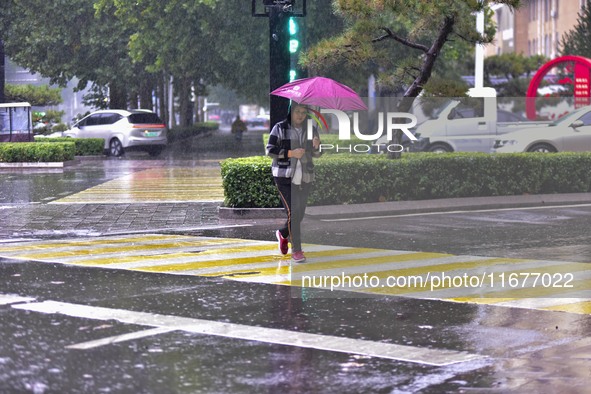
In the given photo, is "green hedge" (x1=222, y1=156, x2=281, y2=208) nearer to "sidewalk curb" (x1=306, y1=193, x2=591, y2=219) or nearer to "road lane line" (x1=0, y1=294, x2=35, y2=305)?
"sidewalk curb" (x1=306, y1=193, x2=591, y2=219)

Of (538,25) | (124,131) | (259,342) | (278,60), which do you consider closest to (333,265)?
(259,342)

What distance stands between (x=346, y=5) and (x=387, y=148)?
3279 millimetres

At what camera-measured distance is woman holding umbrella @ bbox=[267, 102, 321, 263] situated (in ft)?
42.1

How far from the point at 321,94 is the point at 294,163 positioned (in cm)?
87

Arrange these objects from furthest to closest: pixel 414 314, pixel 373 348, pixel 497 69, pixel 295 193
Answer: pixel 497 69
pixel 295 193
pixel 414 314
pixel 373 348

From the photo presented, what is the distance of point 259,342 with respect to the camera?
8734mm

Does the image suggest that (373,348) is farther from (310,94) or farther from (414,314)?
(310,94)

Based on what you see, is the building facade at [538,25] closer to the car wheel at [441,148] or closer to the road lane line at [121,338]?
the car wheel at [441,148]

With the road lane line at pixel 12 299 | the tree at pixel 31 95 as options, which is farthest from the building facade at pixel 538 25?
the road lane line at pixel 12 299

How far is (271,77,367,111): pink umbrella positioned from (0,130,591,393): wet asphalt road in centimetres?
243

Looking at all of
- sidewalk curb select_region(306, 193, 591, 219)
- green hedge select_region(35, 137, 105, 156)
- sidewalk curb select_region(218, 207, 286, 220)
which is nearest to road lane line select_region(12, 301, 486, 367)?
sidewalk curb select_region(218, 207, 286, 220)

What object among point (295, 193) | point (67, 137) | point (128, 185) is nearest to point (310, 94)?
point (295, 193)

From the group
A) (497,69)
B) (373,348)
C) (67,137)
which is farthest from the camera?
(497,69)

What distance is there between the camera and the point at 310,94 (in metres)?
13.0
